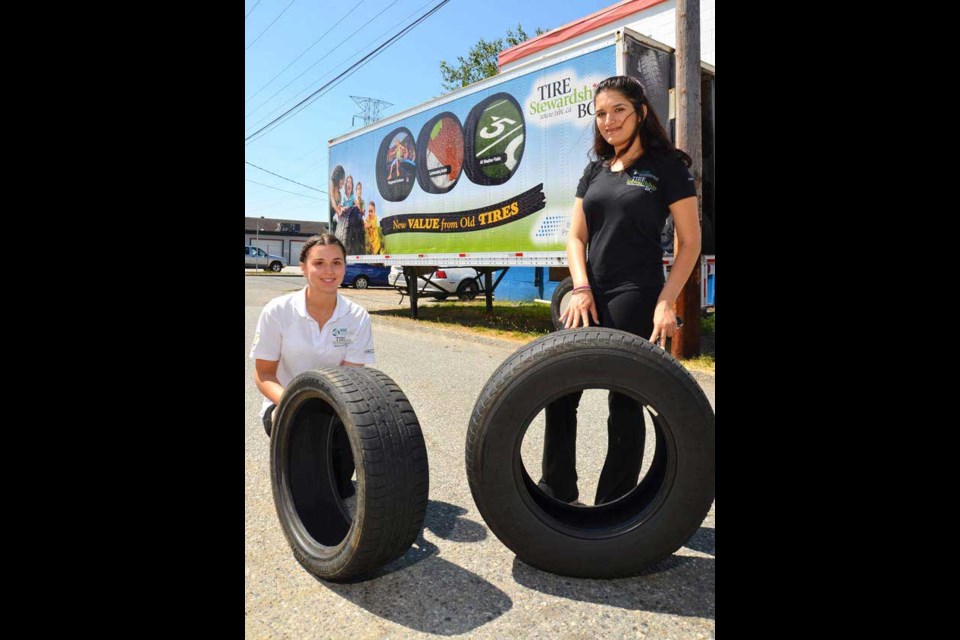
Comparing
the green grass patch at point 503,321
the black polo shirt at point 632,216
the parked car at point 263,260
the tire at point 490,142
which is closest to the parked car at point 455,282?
the green grass patch at point 503,321

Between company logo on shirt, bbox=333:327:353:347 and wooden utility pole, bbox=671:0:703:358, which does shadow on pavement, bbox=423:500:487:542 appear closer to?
company logo on shirt, bbox=333:327:353:347

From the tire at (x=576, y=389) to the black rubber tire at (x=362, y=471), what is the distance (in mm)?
279

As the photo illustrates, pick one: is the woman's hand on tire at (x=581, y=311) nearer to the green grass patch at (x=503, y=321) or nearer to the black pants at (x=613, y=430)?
the black pants at (x=613, y=430)

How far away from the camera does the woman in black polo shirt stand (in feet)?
8.71

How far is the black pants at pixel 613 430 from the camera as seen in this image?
2.74 meters

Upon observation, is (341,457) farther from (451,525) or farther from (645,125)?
(645,125)

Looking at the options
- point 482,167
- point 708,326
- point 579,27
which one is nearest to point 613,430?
point 482,167

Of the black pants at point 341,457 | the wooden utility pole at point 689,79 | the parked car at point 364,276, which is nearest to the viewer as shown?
the black pants at point 341,457
